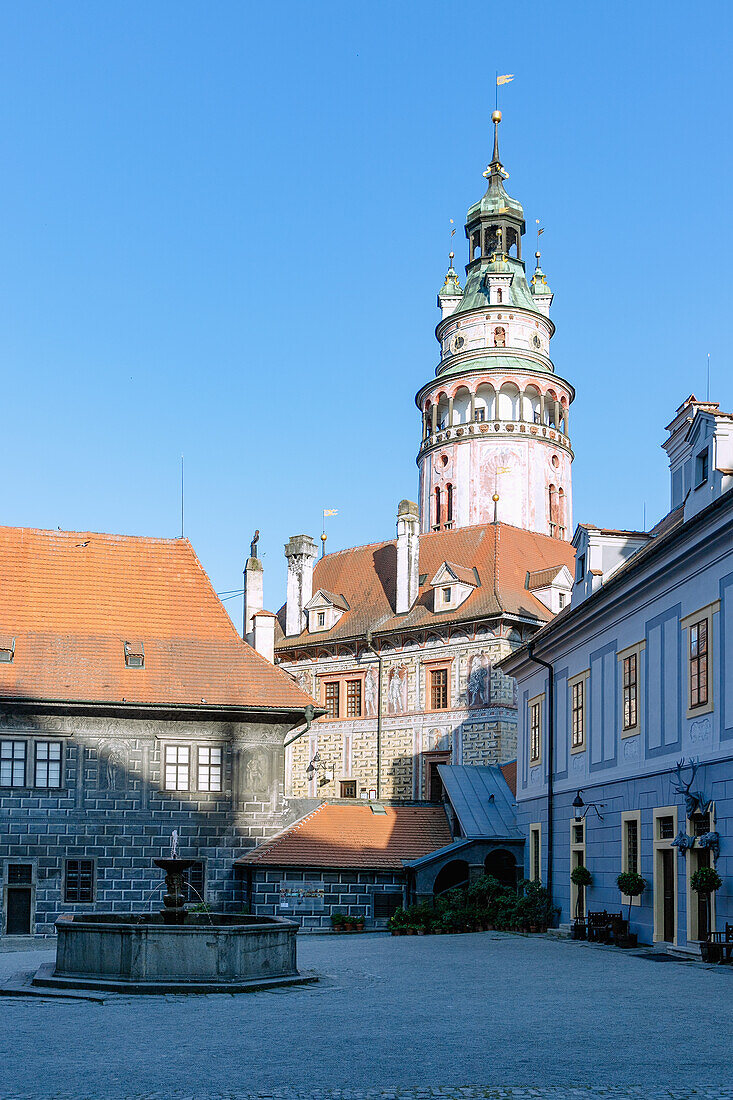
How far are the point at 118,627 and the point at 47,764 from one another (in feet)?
14.1

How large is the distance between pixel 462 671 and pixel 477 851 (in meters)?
14.7

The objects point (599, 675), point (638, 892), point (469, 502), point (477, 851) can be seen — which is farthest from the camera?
point (469, 502)

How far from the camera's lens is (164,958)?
1584 centimetres

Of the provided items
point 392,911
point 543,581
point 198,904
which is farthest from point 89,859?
point 543,581

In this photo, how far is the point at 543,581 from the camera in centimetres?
4984

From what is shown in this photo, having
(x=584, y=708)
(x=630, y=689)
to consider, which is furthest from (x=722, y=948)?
(x=584, y=708)

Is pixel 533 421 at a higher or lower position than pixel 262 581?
higher

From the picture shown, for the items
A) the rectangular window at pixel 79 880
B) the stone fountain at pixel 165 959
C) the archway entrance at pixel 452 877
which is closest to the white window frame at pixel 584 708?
the archway entrance at pixel 452 877

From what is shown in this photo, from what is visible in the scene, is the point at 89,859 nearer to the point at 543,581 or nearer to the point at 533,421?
the point at 543,581

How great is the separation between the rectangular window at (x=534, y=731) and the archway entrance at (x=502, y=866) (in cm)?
303

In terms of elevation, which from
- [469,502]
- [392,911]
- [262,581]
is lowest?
[392,911]

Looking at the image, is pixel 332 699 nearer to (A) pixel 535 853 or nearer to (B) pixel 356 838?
(B) pixel 356 838

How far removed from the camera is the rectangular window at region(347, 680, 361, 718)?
50906mm

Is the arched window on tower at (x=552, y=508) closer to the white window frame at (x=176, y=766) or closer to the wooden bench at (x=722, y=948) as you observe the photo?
the white window frame at (x=176, y=766)
